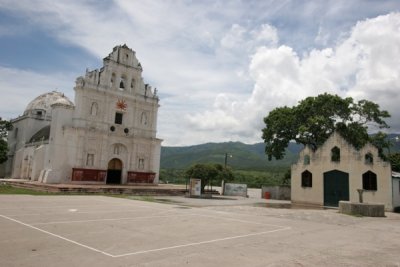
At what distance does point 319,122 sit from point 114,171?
26973 mm

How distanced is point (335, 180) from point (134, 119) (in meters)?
28.4

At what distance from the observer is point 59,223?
41.0 ft

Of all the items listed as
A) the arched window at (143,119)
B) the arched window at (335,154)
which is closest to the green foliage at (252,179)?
the arched window at (143,119)

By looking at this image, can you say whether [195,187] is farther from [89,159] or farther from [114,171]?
[89,159]

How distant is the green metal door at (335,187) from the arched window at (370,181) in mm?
1579

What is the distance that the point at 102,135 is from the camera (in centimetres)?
4362

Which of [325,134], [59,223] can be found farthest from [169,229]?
[325,134]

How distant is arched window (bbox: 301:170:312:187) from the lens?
107 feet

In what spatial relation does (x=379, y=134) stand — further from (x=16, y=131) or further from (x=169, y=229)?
(x=16, y=131)

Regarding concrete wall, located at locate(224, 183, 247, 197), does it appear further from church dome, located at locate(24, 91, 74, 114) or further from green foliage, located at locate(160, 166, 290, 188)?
church dome, located at locate(24, 91, 74, 114)

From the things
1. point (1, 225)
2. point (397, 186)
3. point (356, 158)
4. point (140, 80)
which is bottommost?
point (1, 225)

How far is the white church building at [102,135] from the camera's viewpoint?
4081cm

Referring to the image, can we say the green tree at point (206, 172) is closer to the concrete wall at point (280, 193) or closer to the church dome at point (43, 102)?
the concrete wall at point (280, 193)

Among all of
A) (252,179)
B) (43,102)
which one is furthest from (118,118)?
(252,179)
